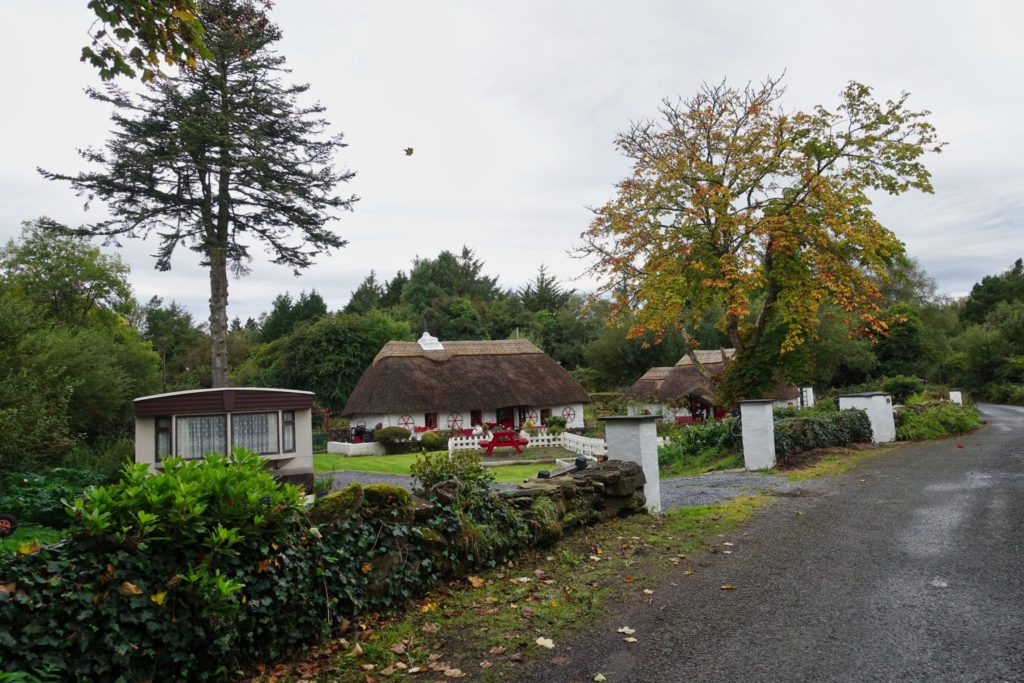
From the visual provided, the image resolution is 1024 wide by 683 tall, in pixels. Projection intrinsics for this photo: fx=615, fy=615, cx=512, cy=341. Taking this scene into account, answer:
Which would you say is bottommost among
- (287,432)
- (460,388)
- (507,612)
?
(507,612)

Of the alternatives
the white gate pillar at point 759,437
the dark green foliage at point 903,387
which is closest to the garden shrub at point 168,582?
the white gate pillar at point 759,437

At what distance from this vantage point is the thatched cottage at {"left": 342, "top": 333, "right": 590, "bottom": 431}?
31.9 metres

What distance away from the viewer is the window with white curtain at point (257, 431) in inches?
637

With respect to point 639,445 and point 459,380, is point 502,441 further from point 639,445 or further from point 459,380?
point 639,445

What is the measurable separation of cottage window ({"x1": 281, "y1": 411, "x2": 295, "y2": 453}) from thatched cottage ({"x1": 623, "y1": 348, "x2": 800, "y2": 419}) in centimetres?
2212

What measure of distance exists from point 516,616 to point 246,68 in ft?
77.1

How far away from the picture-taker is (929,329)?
49.9 meters

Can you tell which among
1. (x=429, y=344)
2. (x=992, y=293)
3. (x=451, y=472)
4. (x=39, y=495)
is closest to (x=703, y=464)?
(x=451, y=472)

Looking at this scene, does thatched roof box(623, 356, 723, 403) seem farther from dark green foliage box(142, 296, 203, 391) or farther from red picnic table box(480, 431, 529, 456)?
dark green foliage box(142, 296, 203, 391)

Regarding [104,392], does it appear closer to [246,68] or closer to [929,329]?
[246,68]

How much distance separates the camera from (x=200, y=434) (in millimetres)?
16000

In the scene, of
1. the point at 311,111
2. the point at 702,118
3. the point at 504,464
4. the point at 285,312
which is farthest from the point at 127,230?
the point at 285,312

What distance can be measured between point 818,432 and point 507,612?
41.6 ft

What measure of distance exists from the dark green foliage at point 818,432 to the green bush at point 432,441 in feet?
49.0
